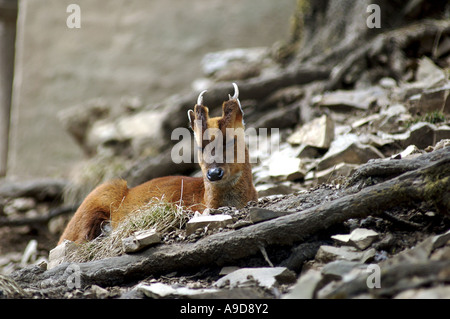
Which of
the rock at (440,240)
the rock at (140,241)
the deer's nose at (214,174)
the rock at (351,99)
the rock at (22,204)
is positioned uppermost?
the rock at (351,99)

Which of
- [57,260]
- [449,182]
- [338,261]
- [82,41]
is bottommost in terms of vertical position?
[57,260]

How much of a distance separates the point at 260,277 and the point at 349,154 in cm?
330

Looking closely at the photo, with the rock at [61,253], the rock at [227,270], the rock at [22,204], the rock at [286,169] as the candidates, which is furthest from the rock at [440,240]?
the rock at [22,204]

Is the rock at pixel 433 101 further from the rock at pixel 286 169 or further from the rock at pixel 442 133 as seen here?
the rock at pixel 286 169

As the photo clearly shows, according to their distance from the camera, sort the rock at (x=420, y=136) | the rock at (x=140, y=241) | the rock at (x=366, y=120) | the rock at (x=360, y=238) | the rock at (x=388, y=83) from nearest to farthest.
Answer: the rock at (x=360, y=238) → the rock at (x=140, y=241) → the rock at (x=420, y=136) → the rock at (x=366, y=120) → the rock at (x=388, y=83)

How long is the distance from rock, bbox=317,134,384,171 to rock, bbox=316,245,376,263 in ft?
9.40

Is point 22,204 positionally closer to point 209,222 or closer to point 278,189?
point 278,189

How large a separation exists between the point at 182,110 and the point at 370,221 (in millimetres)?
5643

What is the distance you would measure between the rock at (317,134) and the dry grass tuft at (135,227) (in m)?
2.87

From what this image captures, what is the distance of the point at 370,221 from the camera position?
403cm

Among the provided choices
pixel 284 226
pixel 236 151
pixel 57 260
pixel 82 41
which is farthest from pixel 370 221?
pixel 82 41

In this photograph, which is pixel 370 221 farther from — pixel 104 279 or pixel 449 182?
pixel 104 279

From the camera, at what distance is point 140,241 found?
14.1 feet

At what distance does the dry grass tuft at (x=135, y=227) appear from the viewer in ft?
15.6
